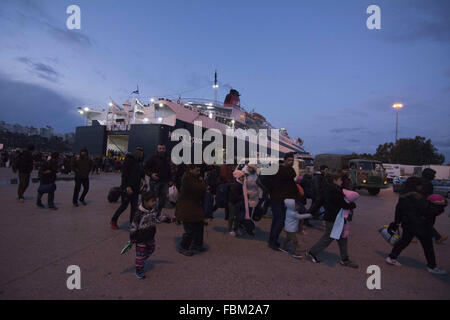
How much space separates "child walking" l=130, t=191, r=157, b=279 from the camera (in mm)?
3055

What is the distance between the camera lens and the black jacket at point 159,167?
5.55 m

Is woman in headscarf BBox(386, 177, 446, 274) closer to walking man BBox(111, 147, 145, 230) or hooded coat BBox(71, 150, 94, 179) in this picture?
walking man BBox(111, 147, 145, 230)

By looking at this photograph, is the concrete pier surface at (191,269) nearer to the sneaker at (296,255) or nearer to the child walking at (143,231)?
the sneaker at (296,255)

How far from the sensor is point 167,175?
582 cm

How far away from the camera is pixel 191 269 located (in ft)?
11.1

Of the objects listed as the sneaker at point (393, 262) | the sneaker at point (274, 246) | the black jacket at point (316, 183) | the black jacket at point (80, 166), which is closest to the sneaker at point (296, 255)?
the sneaker at point (274, 246)

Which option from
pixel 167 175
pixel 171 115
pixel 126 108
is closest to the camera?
pixel 167 175

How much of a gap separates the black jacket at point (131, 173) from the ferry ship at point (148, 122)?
72.8 feet

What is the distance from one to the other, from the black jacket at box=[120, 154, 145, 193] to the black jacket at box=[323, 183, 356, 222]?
3.75 meters

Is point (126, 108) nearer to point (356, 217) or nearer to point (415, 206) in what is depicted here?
point (356, 217)

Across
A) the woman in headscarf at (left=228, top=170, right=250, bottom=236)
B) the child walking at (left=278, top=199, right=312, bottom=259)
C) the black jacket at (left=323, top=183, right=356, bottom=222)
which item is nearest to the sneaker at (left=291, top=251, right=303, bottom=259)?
the child walking at (left=278, top=199, right=312, bottom=259)

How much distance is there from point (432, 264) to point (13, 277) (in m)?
5.68

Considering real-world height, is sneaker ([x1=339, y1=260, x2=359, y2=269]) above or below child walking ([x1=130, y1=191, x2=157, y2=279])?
below

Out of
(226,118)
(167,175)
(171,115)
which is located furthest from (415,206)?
(226,118)
